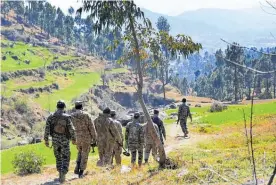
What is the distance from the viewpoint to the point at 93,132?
1470 centimetres

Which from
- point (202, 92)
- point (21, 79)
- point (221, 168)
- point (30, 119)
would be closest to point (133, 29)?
point (221, 168)

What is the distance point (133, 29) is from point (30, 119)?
7865cm

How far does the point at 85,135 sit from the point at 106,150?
6.41 feet

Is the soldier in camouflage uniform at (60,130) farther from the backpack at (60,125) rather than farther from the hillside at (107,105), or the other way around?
the hillside at (107,105)

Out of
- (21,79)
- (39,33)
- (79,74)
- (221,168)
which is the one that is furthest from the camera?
(39,33)

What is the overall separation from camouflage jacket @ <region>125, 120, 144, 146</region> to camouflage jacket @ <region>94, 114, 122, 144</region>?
0.80m

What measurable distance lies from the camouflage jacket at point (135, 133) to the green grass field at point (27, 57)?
103 meters

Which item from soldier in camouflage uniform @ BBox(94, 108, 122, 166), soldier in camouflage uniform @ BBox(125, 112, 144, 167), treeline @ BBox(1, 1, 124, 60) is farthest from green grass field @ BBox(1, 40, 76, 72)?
soldier in camouflage uniform @ BBox(94, 108, 122, 166)

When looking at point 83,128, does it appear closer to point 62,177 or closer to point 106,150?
point 62,177

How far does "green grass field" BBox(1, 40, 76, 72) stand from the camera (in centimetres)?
12409

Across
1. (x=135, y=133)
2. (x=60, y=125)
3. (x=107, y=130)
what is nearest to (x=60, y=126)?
(x=60, y=125)

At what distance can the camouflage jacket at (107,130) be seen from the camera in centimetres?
1612

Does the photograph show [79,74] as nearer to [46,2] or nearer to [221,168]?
[46,2]

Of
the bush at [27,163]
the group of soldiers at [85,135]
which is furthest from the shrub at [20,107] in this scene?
the group of soldiers at [85,135]
